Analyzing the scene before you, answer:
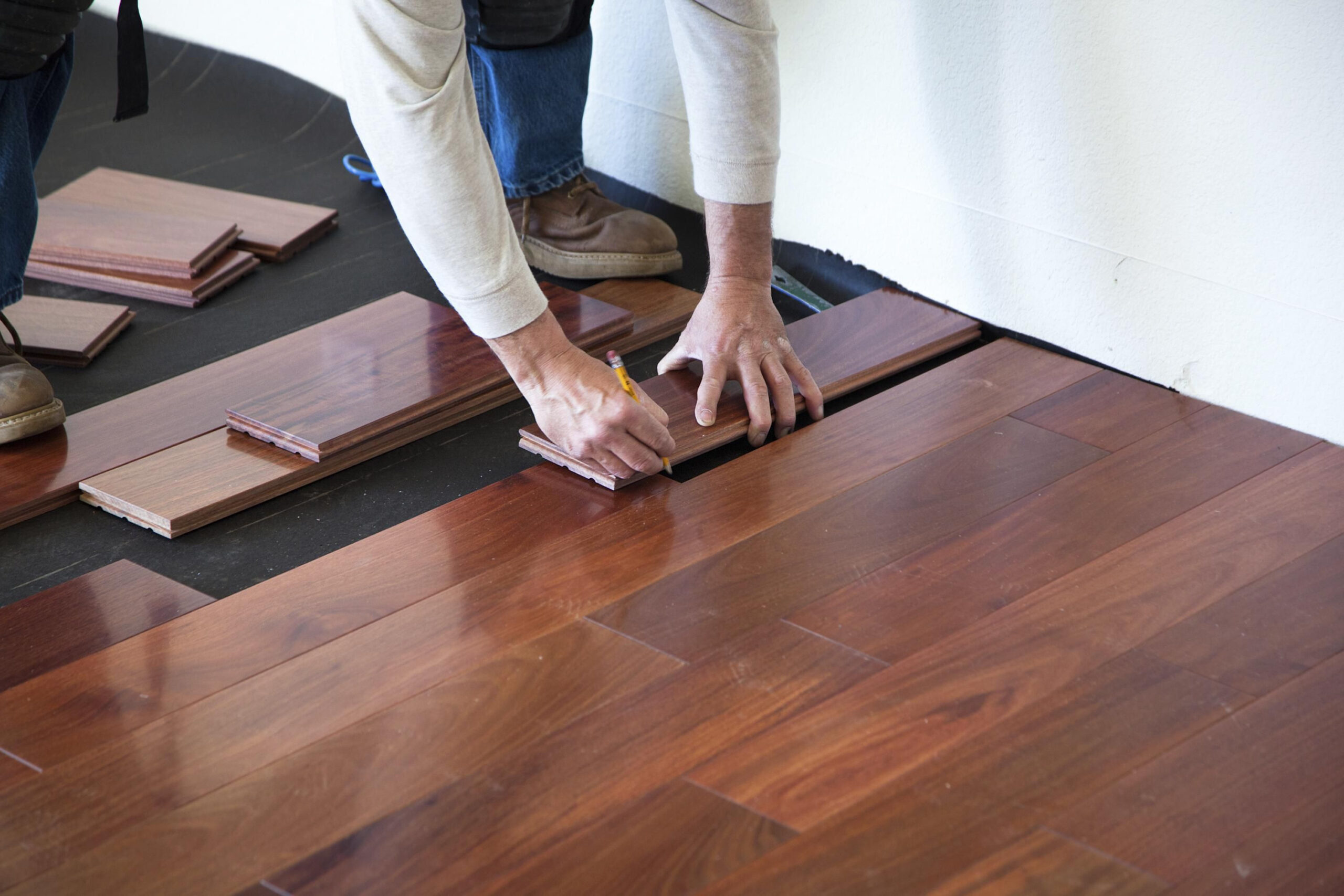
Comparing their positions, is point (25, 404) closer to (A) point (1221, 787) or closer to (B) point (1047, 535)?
(B) point (1047, 535)

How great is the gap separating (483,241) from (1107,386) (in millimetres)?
1035

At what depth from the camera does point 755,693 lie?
4.59 ft

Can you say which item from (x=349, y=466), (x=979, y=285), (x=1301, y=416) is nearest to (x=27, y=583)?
(x=349, y=466)

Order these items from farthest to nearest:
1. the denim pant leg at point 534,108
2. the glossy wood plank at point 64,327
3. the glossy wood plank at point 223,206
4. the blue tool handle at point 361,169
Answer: the blue tool handle at point 361,169, the glossy wood plank at point 223,206, the denim pant leg at point 534,108, the glossy wood plank at point 64,327

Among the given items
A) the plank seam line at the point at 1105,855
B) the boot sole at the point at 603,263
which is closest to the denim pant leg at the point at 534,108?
the boot sole at the point at 603,263

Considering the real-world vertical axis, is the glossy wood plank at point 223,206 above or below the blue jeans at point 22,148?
below

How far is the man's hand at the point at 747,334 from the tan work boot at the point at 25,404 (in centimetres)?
104

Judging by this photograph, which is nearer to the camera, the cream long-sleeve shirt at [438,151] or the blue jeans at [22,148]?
the cream long-sleeve shirt at [438,151]

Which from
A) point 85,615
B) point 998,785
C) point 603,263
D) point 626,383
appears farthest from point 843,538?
Answer: point 603,263

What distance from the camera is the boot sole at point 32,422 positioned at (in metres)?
2.02

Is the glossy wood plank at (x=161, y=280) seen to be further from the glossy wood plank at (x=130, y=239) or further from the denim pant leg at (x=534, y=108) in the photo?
the denim pant leg at (x=534, y=108)

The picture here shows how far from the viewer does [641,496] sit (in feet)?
6.02

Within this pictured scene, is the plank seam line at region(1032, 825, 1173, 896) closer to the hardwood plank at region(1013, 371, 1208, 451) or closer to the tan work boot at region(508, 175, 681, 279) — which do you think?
the hardwood plank at region(1013, 371, 1208, 451)

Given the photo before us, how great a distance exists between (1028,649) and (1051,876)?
35cm
